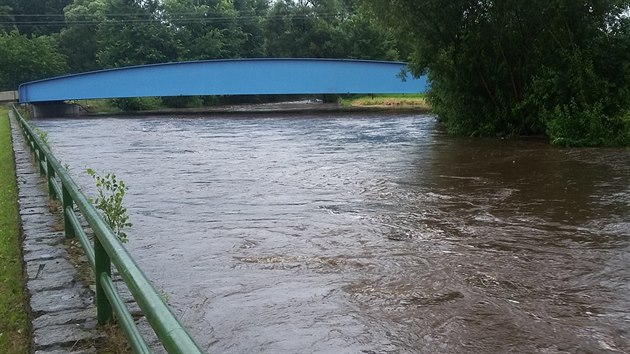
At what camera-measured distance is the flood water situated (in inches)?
176

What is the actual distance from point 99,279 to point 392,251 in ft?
11.2

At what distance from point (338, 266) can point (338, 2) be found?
5527 centimetres

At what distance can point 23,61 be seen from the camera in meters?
49.4

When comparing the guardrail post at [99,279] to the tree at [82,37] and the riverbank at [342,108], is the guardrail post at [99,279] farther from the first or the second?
the tree at [82,37]

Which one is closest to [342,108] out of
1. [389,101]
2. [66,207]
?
[389,101]

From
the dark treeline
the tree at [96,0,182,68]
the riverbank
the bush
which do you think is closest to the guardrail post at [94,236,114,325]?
the bush

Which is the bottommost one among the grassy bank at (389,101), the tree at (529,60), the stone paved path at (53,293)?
the grassy bank at (389,101)

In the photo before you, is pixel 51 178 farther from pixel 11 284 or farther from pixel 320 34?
pixel 320 34

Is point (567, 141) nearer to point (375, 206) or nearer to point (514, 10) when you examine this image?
point (514, 10)

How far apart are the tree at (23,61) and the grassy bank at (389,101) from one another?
2258 centimetres

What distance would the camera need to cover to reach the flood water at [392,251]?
14.7 feet

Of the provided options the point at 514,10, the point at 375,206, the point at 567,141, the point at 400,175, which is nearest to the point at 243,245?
the point at 375,206

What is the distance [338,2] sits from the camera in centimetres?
5884

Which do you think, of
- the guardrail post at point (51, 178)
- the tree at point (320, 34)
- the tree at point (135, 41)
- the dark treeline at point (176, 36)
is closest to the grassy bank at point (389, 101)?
the dark treeline at point (176, 36)
